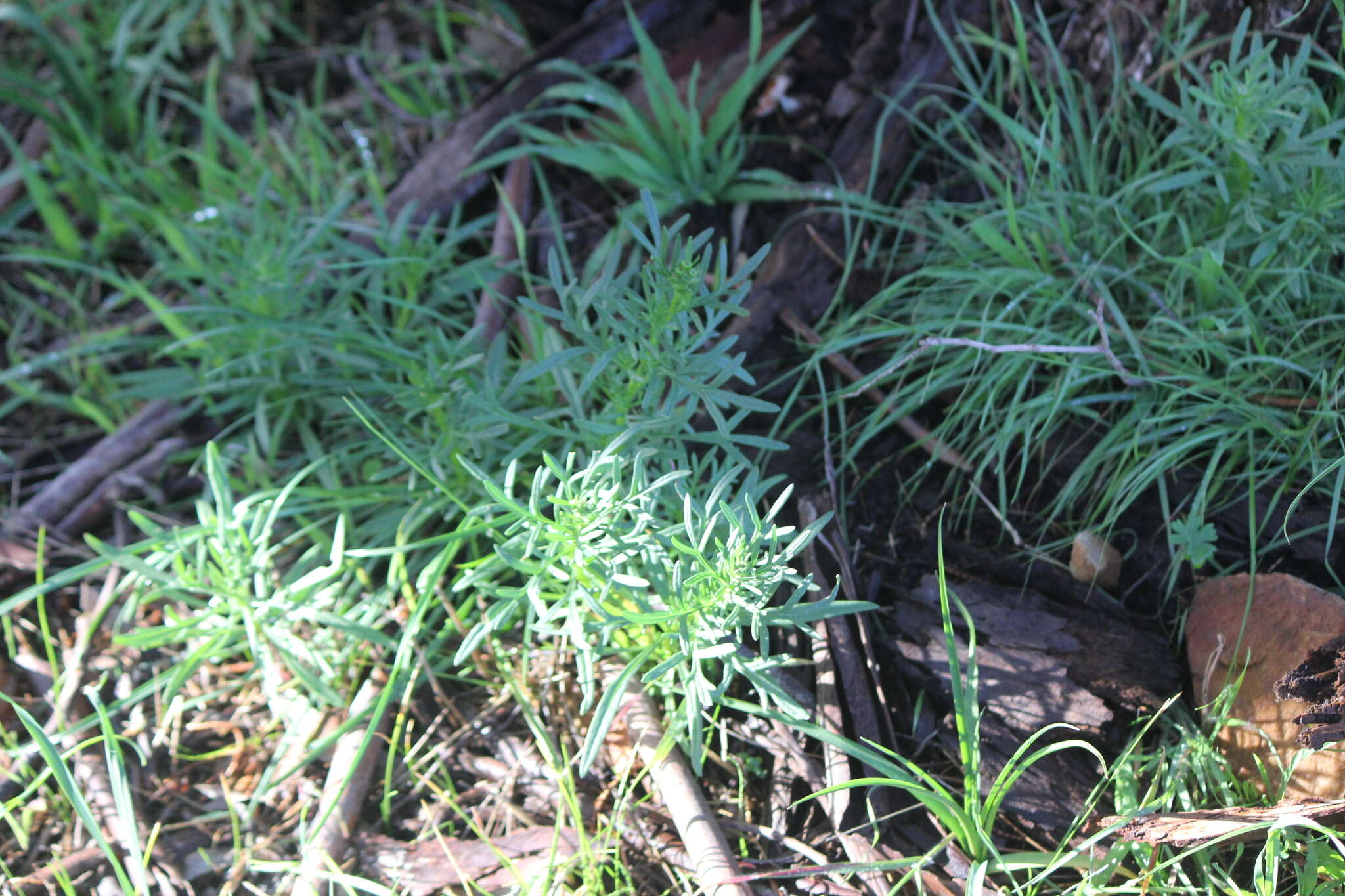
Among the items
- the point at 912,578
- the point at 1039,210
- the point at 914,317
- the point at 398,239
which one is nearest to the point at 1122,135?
the point at 1039,210

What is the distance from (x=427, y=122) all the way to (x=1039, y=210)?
1749mm

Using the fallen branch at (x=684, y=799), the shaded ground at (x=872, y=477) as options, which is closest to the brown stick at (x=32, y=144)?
the shaded ground at (x=872, y=477)

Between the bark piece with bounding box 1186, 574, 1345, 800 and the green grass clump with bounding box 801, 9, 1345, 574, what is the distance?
0.11 m

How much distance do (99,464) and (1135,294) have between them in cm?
Result: 247

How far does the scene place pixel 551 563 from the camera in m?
→ 1.60

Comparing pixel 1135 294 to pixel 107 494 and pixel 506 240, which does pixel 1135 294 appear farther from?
pixel 107 494

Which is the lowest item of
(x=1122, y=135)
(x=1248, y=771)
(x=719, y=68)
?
(x=1248, y=771)

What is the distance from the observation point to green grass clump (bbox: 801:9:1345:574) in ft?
5.73

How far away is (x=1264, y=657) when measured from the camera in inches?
62.2

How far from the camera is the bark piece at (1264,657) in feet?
4.99

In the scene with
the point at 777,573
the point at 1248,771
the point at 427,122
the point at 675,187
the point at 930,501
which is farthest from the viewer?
the point at 427,122

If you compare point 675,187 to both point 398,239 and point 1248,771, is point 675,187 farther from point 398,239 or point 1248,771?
point 1248,771

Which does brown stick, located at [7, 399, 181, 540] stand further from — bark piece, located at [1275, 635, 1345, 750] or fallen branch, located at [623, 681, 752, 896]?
bark piece, located at [1275, 635, 1345, 750]

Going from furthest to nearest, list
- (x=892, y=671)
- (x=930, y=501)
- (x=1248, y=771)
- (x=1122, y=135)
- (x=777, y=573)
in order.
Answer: (x=1122, y=135) → (x=930, y=501) → (x=892, y=671) → (x=1248, y=771) → (x=777, y=573)
